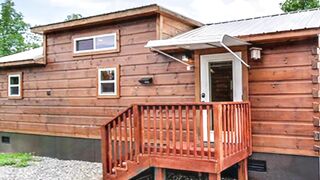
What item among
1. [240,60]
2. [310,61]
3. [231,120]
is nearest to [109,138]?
[231,120]

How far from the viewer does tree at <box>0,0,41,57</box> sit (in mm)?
23750

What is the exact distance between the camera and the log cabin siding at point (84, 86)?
7049mm

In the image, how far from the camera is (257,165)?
5980mm

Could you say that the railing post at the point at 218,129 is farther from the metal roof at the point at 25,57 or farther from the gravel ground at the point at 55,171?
the metal roof at the point at 25,57

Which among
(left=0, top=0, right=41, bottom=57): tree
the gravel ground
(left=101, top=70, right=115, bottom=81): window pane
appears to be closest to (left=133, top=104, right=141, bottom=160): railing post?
the gravel ground

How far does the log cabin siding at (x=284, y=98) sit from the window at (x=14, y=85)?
6933mm

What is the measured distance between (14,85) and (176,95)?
566cm

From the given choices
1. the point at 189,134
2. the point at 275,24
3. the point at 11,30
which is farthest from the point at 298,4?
the point at 11,30

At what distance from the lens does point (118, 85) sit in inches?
302

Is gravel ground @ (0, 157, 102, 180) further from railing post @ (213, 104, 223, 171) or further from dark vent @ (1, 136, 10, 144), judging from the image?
Result: railing post @ (213, 104, 223, 171)

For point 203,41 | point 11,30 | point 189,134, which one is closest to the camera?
point 189,134

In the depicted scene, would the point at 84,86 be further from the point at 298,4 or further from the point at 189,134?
the point at 298,4

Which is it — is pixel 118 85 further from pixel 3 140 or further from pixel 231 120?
pixel 3 140

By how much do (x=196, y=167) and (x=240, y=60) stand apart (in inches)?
86.2
